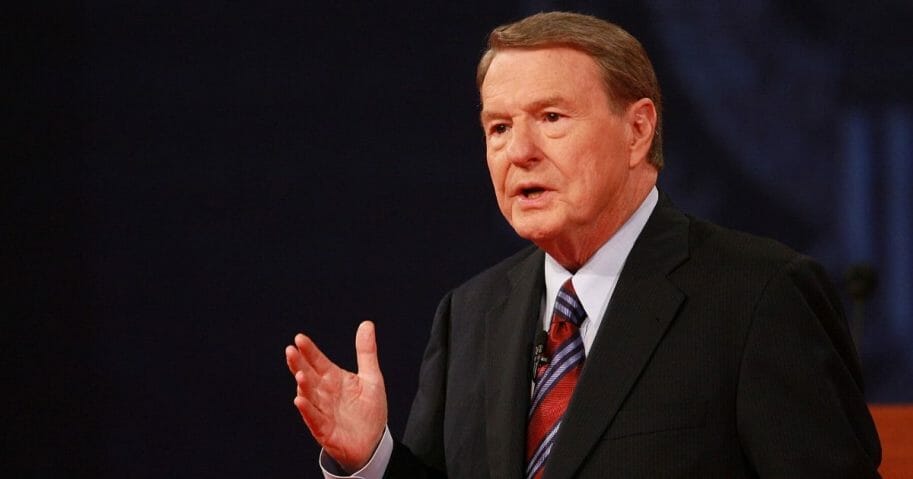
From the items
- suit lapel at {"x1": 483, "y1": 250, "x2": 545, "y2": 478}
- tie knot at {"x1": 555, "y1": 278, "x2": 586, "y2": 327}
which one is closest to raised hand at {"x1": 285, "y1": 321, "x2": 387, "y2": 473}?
suit lapel at {"x1": 483, "y1": 250, "x2": 545, "y2": 478}

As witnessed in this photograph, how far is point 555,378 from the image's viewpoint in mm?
1861

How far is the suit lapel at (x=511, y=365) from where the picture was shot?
1845 mm

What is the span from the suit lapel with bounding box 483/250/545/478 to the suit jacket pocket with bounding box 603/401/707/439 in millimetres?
166

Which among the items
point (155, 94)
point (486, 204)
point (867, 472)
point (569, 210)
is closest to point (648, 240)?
point (569, 210)

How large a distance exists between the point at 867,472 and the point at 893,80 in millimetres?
2160

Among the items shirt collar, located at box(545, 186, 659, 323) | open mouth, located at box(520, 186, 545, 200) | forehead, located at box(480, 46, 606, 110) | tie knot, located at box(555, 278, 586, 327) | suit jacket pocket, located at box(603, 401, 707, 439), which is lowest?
suit jacket pocket, located at box(603, 401, 707, 439)

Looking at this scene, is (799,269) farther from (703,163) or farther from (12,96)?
(12,96)

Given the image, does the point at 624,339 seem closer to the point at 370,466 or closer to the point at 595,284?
the point at 595,284

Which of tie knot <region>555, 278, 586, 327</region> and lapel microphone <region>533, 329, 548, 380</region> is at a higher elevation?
tie knot <region>555, 278, 586, 327</region>

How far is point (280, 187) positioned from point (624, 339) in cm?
177

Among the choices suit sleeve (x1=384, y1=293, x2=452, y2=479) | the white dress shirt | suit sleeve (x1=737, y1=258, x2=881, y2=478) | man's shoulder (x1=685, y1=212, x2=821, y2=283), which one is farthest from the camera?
suit sleeve (x1=384, y1=293, x2=452, y2=479)

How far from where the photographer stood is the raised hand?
72.1 inches

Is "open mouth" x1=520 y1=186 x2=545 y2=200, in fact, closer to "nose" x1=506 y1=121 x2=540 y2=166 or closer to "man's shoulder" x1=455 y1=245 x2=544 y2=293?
"nose" x1=506 y1=121 x2=540 y2=166

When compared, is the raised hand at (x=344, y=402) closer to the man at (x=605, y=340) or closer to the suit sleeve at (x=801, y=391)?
the man at (x=605, y=340)
